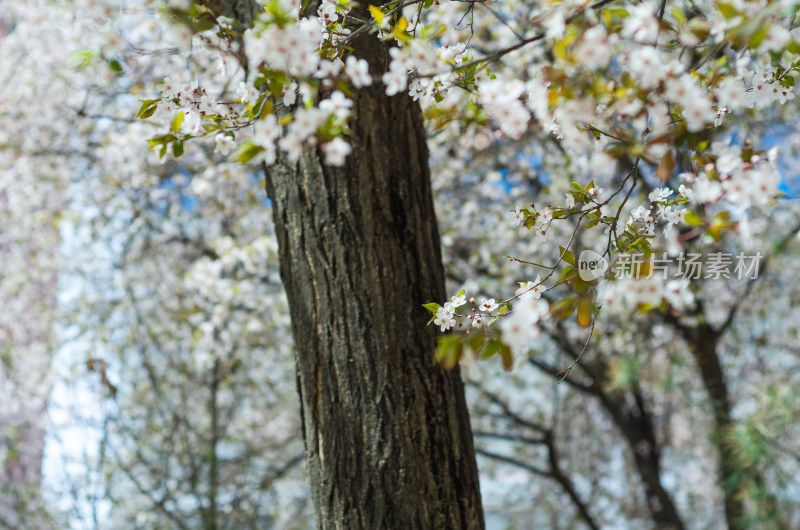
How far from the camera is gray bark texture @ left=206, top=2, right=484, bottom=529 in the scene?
141cm

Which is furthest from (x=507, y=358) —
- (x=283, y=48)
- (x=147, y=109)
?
(x=147, y=109)

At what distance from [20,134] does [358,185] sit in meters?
4.10

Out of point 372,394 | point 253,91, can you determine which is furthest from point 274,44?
point 372,394

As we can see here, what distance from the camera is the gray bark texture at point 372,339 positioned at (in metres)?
1.41

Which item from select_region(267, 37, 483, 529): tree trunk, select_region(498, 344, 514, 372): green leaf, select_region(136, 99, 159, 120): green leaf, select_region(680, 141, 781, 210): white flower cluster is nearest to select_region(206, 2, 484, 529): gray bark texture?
select_region(267, 37, 483, 529): tree trunk

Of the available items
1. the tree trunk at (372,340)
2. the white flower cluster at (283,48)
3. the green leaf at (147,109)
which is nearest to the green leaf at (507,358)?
the white flower cluster at (283,48)

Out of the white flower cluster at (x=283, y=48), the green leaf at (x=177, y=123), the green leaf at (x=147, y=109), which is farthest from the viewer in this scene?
the green leaf at (x=147, y=109)

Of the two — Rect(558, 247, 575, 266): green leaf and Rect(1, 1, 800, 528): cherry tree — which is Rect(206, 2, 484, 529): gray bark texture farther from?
Rect(558, 247, 575, 266): green leaf

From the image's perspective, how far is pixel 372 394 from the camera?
1.42m

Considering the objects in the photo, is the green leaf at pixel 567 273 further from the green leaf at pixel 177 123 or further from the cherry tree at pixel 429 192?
the green leaf at pixel 177 123

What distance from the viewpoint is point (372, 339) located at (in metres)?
1.44

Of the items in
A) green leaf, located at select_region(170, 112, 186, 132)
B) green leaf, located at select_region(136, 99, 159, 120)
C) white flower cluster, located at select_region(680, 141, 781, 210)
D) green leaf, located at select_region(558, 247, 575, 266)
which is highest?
green leaf, located at select_region(136, 99, 159, 120)

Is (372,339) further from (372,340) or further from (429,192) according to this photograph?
(429,192)

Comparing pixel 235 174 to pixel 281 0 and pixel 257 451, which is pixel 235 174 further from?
pixel 281 0
